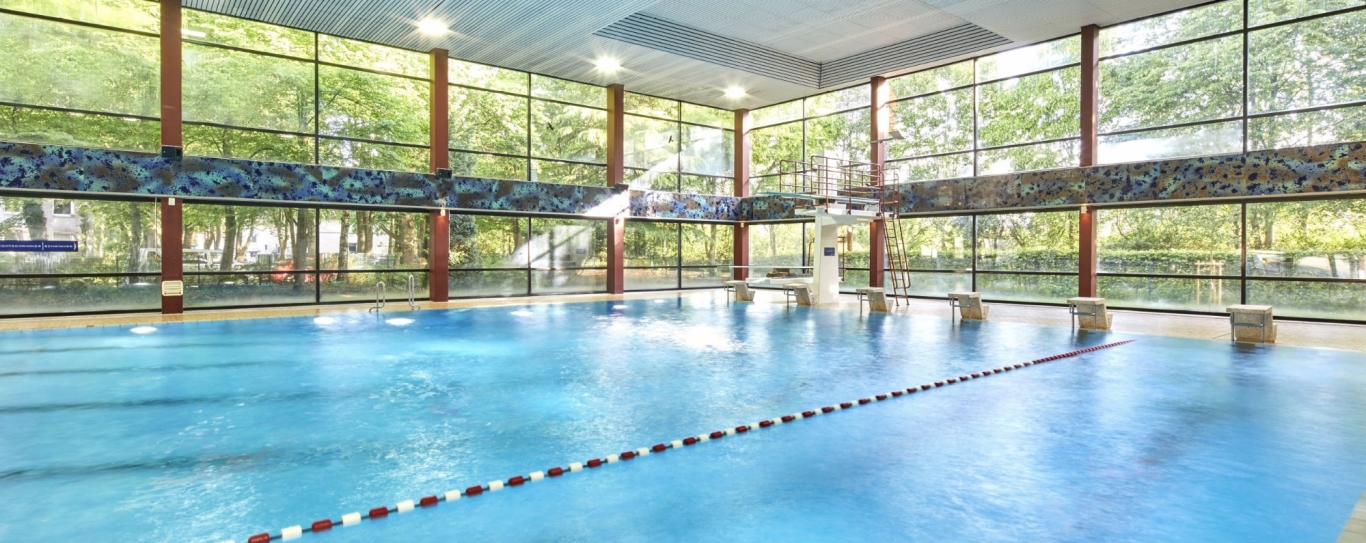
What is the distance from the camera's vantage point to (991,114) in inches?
666

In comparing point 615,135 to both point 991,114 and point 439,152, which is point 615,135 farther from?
point 991,114

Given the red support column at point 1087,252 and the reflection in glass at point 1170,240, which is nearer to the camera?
the reflection in glass at point 1170,240

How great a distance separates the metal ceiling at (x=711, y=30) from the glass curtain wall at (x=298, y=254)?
438cm

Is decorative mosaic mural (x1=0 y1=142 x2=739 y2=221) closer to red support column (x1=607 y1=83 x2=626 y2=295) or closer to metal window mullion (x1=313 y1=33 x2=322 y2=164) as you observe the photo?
red support column (x1=607 y1=83 x2=626 y2=295)

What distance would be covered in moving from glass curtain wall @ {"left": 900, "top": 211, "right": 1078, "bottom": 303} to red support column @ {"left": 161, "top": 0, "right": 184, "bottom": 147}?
1773 centimetres

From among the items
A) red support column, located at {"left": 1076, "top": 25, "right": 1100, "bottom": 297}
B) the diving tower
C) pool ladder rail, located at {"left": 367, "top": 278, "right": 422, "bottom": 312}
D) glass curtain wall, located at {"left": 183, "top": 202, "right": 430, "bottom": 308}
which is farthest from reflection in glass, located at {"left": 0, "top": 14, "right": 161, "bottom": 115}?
red support column, located at {"left": 1076, "top": 25, "right": 1100, "bottom": 297}

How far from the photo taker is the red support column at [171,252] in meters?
13.3

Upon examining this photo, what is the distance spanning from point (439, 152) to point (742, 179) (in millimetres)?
10235

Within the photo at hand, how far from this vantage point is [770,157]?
22.5 meters

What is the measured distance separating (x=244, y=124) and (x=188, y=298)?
13.3 ft

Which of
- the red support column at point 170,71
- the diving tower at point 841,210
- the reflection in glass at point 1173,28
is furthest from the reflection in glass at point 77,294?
the reflection in glass at point 1173,28

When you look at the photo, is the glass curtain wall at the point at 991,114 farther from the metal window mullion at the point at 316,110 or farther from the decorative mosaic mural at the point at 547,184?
the metal window mullion at the point at 316,110

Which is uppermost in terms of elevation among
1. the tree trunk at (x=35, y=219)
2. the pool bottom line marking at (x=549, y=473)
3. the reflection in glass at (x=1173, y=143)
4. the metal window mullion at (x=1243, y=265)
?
the reflection in glass at (x=1173, y=143)

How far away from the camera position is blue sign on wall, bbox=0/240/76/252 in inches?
487
